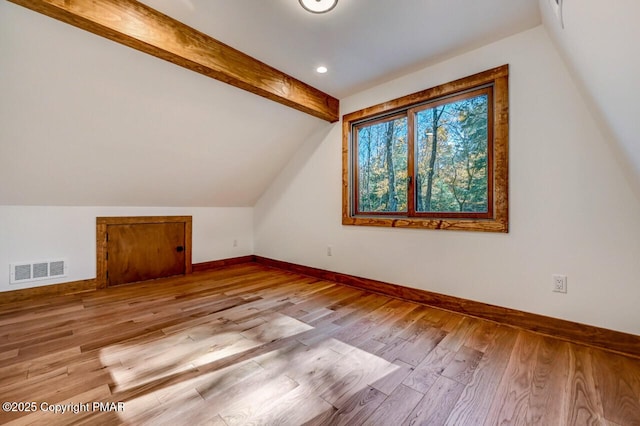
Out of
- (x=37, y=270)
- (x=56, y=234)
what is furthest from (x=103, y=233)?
(x=37, y=270)

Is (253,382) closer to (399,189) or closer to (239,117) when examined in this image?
(399,189)

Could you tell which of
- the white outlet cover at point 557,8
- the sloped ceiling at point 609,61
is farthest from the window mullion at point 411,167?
the white outlet cover at point 557,8

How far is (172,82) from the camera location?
2.31m

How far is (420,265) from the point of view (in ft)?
8.66

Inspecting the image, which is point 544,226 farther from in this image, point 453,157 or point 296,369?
point 296,369

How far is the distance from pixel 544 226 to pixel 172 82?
3.19 meters

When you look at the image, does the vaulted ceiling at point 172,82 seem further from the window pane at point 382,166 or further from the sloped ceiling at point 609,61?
the window pane at point 382,166

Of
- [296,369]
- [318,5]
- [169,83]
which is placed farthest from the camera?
[169,83]

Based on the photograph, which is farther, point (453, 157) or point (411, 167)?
point (411, 167)

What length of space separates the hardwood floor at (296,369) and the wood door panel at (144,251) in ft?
2.49

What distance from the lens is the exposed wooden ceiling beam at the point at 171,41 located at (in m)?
1.59

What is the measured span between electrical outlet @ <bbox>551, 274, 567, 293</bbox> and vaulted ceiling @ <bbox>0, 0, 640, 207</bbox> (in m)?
0.95

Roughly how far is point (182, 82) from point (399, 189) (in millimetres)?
2297

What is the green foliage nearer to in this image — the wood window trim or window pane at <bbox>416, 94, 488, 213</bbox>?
window pane at <bbox>416, 94, 488, 213</bbox>
